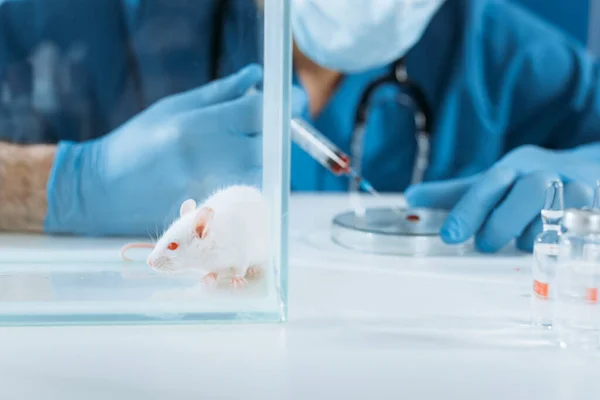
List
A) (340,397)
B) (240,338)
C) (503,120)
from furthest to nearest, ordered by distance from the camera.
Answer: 1. (503,120)
2. (240,338)
3. (340,397)

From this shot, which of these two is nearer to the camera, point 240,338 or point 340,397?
point 340,397

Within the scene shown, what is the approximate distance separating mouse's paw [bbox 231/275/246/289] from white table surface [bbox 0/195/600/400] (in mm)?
35

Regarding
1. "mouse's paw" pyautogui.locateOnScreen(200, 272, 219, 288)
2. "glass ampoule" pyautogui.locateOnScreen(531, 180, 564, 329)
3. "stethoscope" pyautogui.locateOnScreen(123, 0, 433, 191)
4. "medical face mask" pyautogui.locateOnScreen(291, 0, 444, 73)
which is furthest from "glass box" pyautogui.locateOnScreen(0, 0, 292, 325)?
"stethoscope" pyautogui.locateOnScreen(123, 0, 433, 191)

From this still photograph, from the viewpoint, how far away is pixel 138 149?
661 mm

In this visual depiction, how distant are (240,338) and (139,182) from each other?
0.64 ft

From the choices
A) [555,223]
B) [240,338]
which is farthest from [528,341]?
[240,338]

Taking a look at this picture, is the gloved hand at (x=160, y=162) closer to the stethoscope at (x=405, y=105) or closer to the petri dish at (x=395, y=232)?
the petri dish at (x=395, y=232)

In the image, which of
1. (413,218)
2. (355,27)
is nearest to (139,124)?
(413,218)

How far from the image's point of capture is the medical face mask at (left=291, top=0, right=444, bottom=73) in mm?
1229

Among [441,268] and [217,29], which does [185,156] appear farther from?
[441,268]

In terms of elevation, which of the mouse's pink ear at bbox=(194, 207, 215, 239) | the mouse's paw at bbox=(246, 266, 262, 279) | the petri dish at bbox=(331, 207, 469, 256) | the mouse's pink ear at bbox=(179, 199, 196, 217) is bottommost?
the petri dish at bbox=(331, 207, 469, 256)

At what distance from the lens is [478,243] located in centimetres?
91

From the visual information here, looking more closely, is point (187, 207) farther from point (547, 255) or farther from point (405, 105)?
point (405, 105)

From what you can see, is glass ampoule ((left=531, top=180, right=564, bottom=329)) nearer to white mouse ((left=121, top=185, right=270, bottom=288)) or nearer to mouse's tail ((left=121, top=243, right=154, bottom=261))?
white mouse ((left=121, top=185, right=270, bottom=288))
